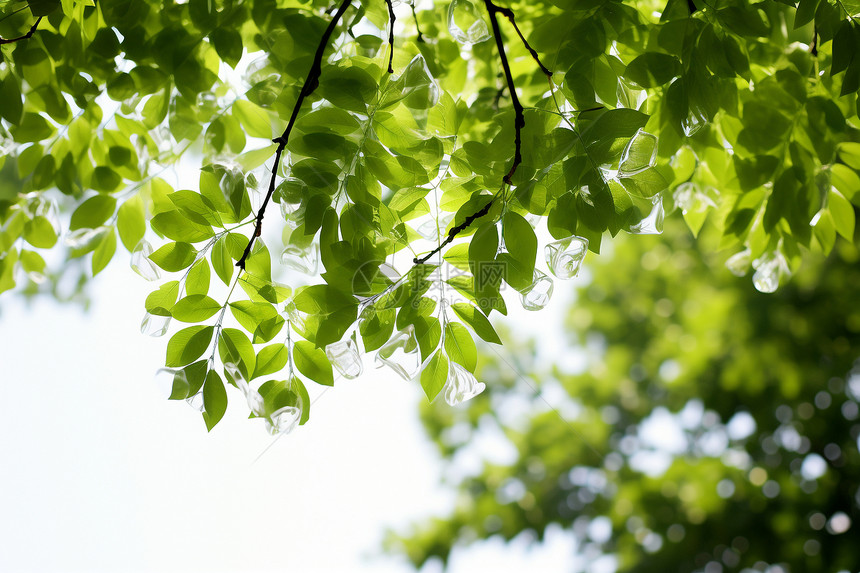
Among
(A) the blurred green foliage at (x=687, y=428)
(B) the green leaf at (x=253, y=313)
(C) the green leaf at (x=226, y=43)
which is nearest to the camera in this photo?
(B) the green leaf at (x=253, y=313)

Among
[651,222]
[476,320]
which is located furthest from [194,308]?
[651,222]

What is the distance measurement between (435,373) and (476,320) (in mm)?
115

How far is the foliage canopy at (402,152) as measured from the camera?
3.05 feet

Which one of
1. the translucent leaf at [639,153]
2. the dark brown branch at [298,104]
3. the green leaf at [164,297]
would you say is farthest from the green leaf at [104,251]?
the translucent leaf at [639,153]

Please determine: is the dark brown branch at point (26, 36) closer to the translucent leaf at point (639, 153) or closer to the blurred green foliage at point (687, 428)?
the translucent leaf at point (639, 153)

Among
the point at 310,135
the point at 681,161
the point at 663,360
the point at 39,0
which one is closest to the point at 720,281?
the point at 663,360

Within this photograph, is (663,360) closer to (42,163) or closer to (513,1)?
(513,1)

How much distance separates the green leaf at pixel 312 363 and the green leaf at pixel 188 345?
0.48ft

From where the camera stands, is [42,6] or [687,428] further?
[687,428]

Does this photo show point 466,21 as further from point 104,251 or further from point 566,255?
point 104,251

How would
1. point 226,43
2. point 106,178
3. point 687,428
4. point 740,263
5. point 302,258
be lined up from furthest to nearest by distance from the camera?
1. point 687,428
2. point 740,263
3. point 106,178
4. point 226,43
5. point 302,258

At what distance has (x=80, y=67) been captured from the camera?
1.14 meters

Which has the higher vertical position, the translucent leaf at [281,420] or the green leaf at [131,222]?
the green leaf at [131,222]

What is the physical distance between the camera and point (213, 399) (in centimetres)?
97
